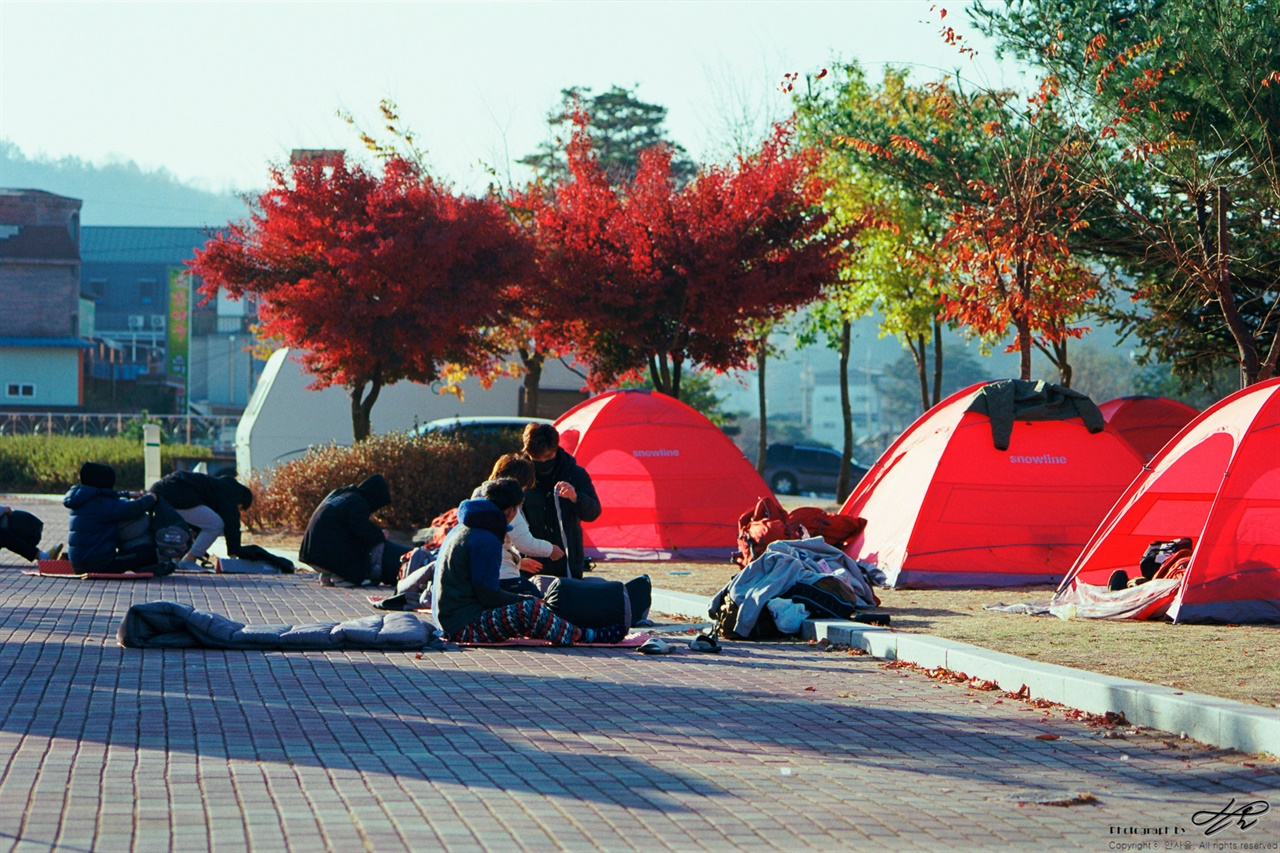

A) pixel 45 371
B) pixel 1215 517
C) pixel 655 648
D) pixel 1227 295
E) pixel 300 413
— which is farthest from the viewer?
pixel 45 371

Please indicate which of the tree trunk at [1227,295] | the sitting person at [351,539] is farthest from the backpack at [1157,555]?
the sitting person at [351,539]

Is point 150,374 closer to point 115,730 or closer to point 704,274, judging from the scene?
point 704,274

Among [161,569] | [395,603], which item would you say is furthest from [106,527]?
[395,603]

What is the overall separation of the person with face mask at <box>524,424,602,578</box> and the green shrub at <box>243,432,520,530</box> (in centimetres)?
725

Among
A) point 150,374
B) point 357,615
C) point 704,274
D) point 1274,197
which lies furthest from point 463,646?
point 150,374

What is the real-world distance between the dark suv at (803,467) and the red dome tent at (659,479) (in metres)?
27.3

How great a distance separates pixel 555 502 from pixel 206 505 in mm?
5959

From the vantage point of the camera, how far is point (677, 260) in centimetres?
2314

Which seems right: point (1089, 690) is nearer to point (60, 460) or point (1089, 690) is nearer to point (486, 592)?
point (486, 592)

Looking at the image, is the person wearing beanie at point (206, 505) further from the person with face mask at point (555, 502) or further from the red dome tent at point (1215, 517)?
the red dome tent at point (1215, 517)

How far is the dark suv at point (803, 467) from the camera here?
44688 millimetres

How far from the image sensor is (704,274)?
22.9 metres

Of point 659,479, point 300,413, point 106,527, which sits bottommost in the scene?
point 106,527

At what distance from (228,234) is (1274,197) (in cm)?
1547
